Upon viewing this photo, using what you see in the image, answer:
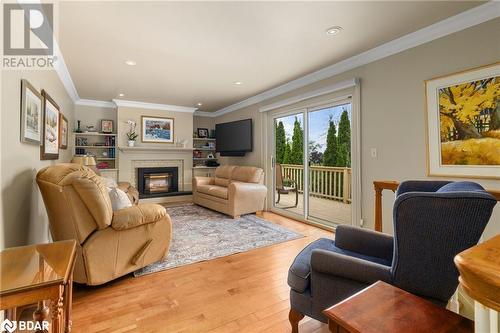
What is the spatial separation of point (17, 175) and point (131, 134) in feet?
13.7

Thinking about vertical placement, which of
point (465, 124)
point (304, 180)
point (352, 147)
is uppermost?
point (465, 124)

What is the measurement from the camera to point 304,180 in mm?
4254

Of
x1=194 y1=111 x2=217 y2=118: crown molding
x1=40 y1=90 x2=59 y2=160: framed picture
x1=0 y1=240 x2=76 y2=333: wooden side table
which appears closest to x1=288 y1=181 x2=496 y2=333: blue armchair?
x1=0 y1=240 x2=76 y2=333: wooden side table

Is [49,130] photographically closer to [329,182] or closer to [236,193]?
[236,193]

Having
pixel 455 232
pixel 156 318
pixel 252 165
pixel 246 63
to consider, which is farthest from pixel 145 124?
pixel 455 232

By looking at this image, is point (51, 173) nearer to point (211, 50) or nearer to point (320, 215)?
point (211, 50)

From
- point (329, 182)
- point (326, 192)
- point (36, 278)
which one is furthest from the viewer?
point (326, 192)

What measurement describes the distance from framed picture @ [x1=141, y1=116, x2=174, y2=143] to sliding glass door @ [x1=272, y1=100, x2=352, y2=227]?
2.87 metres

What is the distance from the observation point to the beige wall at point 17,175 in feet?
5.12

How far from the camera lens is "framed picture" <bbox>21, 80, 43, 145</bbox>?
6.00 ft

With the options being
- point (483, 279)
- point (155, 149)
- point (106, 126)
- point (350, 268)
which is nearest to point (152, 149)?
point (155, 149)

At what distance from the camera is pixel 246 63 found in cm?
335

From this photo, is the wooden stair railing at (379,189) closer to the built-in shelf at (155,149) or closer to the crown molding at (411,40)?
the crown molding at (411,40)

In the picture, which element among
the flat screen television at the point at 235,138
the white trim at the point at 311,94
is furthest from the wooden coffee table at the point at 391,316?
the flat screen television at the point at 235,138
